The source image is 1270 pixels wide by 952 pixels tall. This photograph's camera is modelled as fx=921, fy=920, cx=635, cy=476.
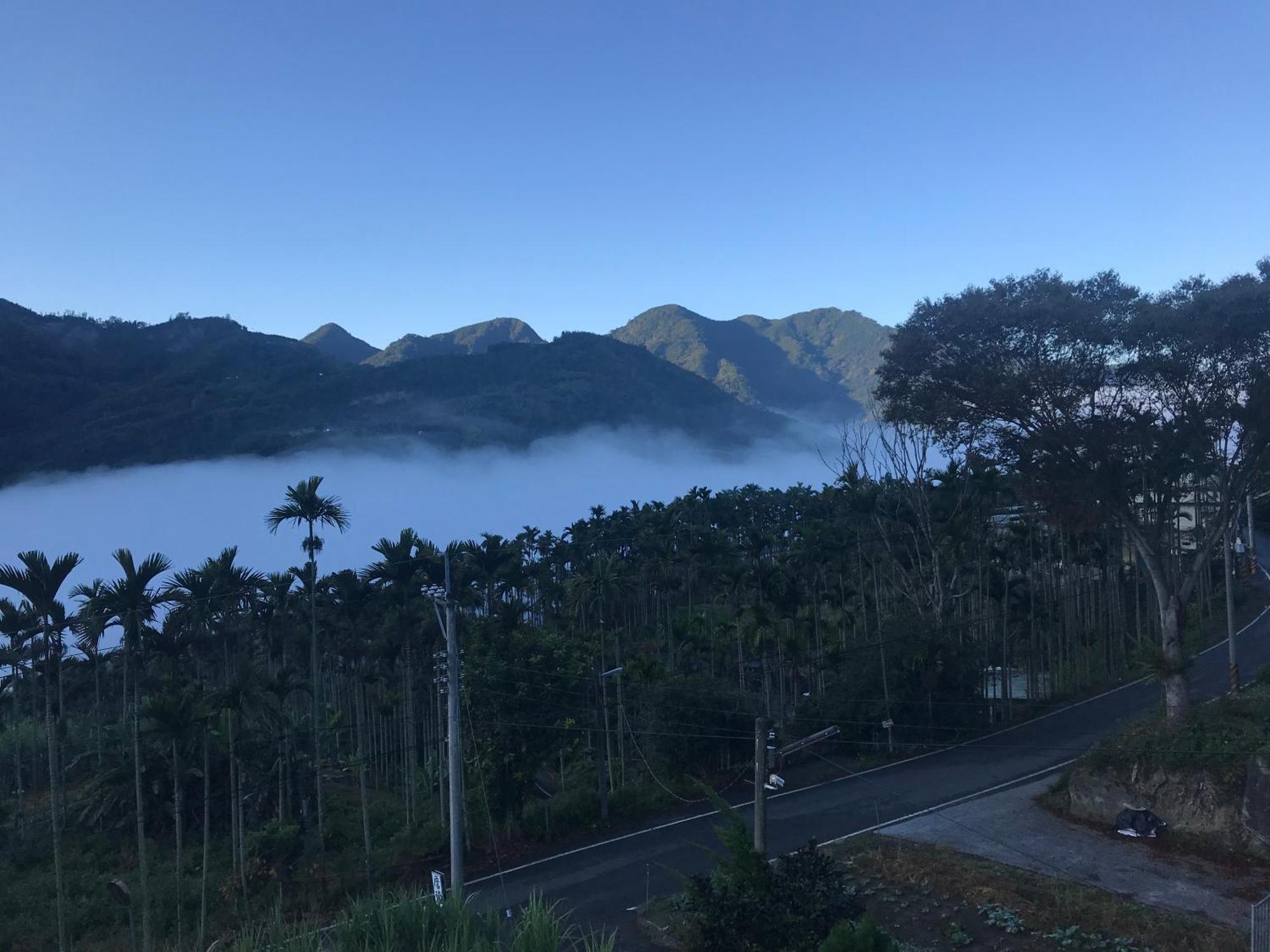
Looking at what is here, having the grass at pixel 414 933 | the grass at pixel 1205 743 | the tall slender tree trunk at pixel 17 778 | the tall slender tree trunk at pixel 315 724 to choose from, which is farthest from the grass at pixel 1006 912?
the tall slender tree trunk at pixel 17 778

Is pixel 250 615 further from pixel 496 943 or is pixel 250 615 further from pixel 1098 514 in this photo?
pixel 496 943

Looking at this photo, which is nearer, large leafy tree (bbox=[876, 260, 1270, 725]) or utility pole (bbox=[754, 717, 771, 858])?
utility pole (bbox=[754, 717, 771, 858])

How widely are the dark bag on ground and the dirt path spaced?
0.80ft

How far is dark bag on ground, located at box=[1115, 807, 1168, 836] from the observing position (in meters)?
22.1

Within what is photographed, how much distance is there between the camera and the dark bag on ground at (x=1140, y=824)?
22.1 metres


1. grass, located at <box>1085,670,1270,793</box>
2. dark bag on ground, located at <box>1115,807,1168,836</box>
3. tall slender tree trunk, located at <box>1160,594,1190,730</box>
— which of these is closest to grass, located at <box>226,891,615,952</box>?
dark bag on ground, located at <box>1115,807,1168,836</box>

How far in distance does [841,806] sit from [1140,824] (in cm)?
848

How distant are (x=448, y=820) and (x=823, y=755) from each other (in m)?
14.5

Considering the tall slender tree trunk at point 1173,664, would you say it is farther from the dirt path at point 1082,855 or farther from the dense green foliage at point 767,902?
the dense green foliage at point 767,902

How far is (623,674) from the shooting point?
32.6 m

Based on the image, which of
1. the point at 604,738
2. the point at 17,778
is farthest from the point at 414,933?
the point at 17,778

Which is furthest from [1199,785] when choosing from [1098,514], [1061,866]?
[1098,514]

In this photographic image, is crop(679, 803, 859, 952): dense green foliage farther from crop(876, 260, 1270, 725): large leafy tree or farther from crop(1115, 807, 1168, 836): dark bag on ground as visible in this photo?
crop(876, 260, 1270, 725): large leafy tree

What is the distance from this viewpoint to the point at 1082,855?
21406 mm
